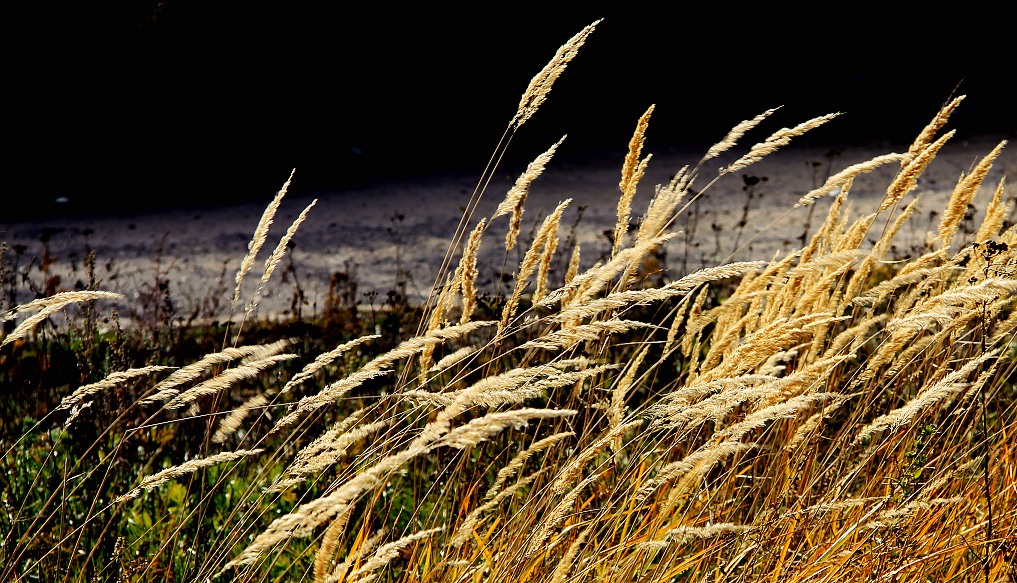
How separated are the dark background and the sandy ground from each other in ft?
2.02

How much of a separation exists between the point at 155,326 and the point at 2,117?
739 centimetres

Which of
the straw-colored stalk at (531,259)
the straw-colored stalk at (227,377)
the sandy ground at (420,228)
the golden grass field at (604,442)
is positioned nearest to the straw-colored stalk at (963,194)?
the golden grass field at (604,442)

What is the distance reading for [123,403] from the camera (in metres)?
3.14

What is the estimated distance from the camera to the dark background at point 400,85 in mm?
9531

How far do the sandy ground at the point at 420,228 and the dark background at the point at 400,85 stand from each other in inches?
24.2

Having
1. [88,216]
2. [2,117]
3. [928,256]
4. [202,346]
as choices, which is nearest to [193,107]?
[2,117]

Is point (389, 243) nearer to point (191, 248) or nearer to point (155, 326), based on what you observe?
point (191, 248)

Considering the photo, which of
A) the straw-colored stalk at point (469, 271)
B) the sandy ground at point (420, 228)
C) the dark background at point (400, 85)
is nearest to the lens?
the straw-colored stalk at point (469, 271)

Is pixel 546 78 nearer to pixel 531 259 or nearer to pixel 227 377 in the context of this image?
pixel 531 259

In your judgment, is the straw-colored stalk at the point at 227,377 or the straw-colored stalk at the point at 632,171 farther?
the straw-colored stalk at the point at 632,171

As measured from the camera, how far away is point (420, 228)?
23.3 feet

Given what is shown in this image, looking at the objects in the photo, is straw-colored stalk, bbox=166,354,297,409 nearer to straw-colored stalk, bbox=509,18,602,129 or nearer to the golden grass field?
the golden grass field

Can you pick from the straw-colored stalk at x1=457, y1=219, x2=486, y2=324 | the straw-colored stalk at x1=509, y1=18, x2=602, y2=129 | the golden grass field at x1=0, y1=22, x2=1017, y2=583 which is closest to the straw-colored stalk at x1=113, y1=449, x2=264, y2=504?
the golden grass field at x1=0, y1=22, x2=1017, y2=583

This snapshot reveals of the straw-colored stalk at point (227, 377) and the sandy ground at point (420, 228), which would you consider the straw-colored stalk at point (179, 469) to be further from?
the sandy ground at point (420, 228)
